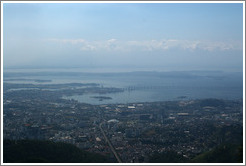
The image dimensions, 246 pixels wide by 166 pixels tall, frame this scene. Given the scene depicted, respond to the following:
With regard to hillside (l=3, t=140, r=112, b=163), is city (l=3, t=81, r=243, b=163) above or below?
below

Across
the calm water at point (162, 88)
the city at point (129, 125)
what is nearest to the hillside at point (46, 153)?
the city at point (129, 125)

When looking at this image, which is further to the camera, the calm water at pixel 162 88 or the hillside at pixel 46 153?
the calm water at pixel 162 88

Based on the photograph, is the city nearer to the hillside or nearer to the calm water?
the hillside

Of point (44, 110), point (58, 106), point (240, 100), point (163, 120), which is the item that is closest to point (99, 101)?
point (58, 106)

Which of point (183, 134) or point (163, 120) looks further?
point (163, 120)

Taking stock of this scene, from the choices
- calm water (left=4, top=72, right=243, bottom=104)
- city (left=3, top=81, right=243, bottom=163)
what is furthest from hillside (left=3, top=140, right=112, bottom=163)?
calm water (left=4, top=72, right=243, bottom=104)

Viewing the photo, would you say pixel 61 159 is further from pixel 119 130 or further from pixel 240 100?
pixel 240 100

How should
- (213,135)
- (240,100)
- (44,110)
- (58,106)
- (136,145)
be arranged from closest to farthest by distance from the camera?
1. (136,145)
2. (213,135)
3. (44,110)
4. (58,106)
5. (240,100)

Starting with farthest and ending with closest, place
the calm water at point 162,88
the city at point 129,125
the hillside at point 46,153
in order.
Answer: the calm water at point 162,88, the city at point 129,125, the hillside at point 46,153

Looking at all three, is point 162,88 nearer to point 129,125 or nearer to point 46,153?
point 129,125

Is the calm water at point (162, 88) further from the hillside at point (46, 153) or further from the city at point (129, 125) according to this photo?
the hillside at point (46, 153)

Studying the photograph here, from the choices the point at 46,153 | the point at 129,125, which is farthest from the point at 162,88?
the point at 46,153
